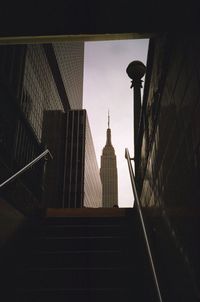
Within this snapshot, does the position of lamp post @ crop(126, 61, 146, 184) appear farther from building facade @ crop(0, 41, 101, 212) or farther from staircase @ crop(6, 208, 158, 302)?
staircase @ crop(6, 208, 158, 302)

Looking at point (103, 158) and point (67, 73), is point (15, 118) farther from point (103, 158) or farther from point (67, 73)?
point (103, 158)

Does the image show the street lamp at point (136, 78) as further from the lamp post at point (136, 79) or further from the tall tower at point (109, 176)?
the tall tower at point (109, 176)

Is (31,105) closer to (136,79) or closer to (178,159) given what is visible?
(136,79)

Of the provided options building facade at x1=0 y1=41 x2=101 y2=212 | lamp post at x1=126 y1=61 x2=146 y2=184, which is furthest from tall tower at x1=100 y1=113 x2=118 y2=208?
lamp post at x1=126 y1=61 x2=146 y2=184

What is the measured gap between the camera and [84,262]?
3922mm

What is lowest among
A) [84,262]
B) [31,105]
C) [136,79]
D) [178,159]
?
[84,262]

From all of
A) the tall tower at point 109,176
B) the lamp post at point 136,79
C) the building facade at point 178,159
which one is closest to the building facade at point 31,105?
the building facade at point 178,159

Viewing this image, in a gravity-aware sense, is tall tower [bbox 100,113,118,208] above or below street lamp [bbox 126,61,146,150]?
above

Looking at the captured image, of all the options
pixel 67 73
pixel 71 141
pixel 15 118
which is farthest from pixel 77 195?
pixel 15 118

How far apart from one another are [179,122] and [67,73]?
55.5 meters

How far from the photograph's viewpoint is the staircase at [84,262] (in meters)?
3.31

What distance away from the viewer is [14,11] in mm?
1981

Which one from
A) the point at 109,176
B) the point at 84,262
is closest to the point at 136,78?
the point at 84,262

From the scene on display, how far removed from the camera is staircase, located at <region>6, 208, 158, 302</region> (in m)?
3.31
